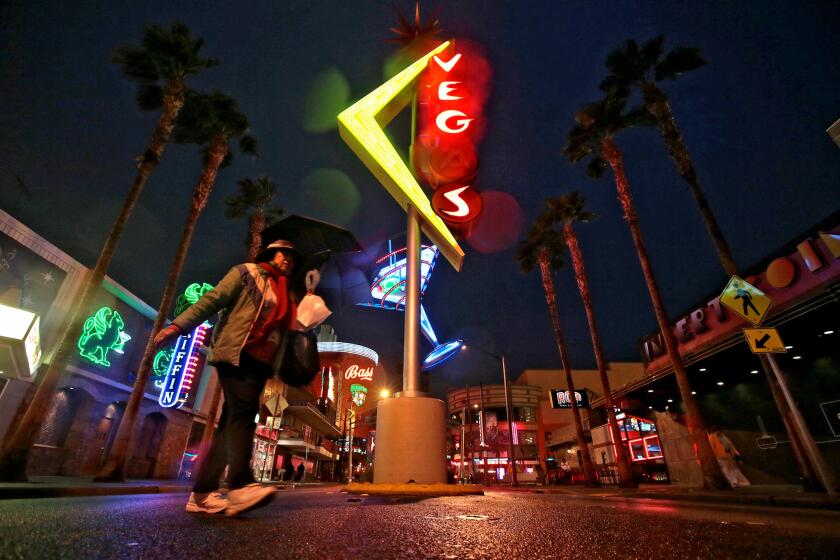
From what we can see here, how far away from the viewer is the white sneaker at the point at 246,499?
2389mm

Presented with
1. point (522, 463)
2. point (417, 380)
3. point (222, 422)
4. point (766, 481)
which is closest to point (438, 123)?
point (417, 380)

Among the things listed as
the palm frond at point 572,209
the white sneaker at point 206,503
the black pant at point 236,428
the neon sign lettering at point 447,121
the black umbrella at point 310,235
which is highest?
the palm frond at point 572,209

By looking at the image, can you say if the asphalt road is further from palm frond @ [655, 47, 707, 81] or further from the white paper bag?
palm frond @ [655, 47, 707, 81]

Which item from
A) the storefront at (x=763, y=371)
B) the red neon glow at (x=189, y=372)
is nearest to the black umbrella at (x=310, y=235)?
the storefront at (x=763, y=371)

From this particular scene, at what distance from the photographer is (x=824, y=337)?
11695 millimetres

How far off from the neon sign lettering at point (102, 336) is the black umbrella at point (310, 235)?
15.8m

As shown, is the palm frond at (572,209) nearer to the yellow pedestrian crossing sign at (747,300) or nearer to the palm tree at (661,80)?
the palm tree at (661,80)

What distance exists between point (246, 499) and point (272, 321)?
3.86 ft

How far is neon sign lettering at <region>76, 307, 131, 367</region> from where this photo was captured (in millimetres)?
14609

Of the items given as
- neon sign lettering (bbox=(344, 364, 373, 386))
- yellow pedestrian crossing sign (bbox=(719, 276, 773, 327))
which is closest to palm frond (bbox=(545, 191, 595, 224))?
yellow pedestrian crossing sign (bbox=(719, 276, 773, 327))

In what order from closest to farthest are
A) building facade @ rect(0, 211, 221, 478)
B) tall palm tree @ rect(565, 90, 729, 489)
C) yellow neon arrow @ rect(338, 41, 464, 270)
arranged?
yellow neon arrow @ rect(338, 41, 464, 270) → building facade @ rect(0, 211, 221, 478) → tall palm tree @ rect(565, 90, 729, 489)

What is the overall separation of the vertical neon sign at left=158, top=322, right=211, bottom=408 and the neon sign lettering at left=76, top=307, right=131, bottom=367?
9.16 ft

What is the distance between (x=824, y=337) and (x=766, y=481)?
7779mm

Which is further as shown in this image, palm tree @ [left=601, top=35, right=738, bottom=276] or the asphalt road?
palm tree @ [left=601, top=35, right=738, bottom=276]
